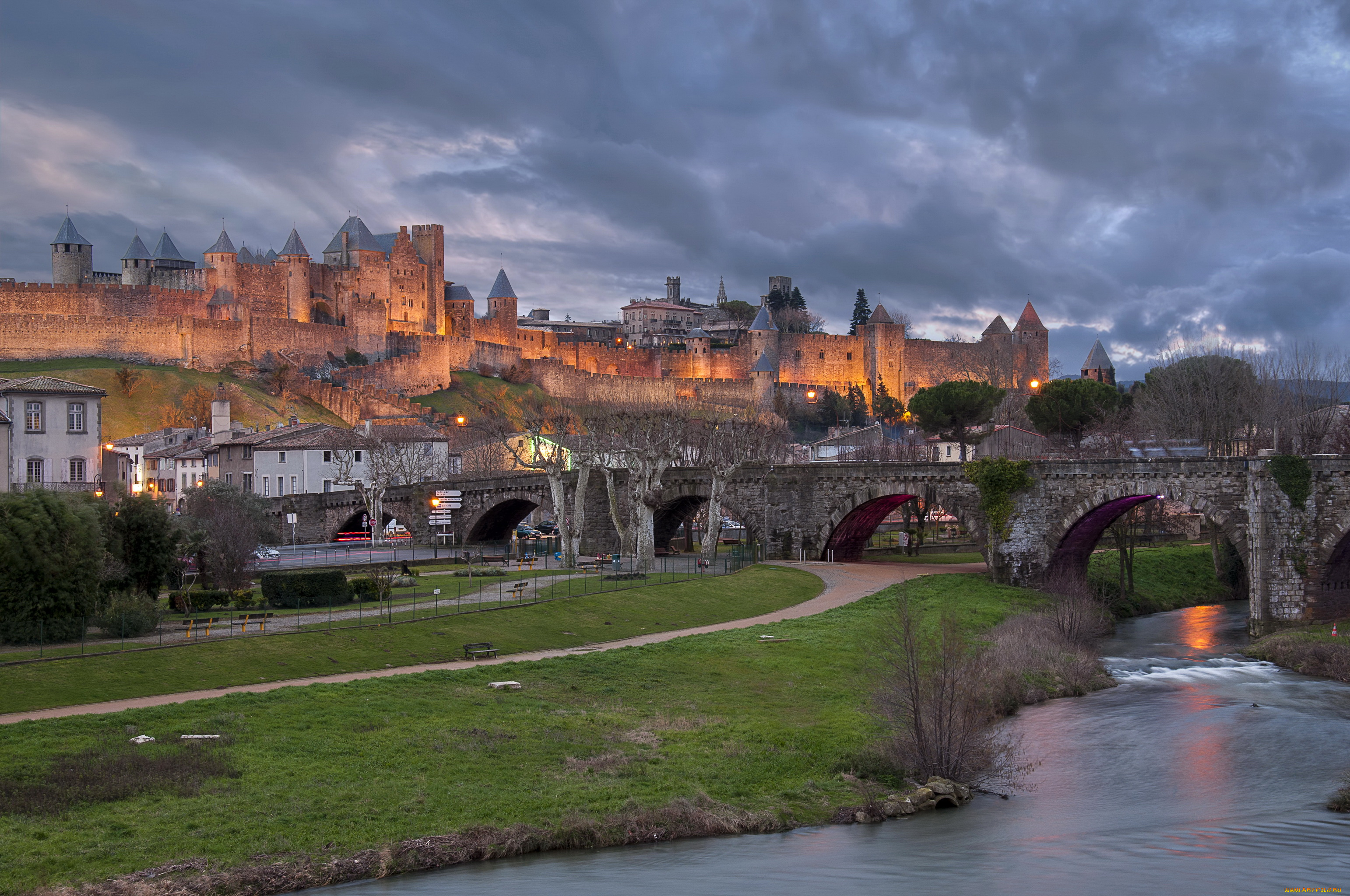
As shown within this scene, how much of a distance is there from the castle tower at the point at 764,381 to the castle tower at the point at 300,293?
1837 inches

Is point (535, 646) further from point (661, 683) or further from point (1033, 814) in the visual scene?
point (1033, 814)

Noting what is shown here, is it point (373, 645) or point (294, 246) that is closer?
point (373, 645)

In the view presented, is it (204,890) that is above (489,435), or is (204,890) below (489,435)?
below

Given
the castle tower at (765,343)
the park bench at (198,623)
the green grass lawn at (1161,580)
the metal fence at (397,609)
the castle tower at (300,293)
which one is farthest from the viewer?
the castle tower at (765,343)

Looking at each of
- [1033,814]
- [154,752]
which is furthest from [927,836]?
[154,752]

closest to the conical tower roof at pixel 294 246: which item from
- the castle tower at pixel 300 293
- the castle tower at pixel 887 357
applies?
the castle tower at pixel 300 293

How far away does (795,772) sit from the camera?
21031 mm

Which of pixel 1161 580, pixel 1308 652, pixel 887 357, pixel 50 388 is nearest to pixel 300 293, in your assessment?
pixel 887 357

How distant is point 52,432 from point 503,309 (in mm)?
98042

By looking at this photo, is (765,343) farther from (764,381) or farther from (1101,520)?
(1101,520)

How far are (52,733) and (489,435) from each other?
58374 millimetres

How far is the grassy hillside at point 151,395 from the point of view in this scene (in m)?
92.5

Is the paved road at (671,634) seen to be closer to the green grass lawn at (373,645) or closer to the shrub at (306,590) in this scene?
the green grass lawn at (373,645)

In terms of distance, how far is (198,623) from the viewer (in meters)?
28.1
